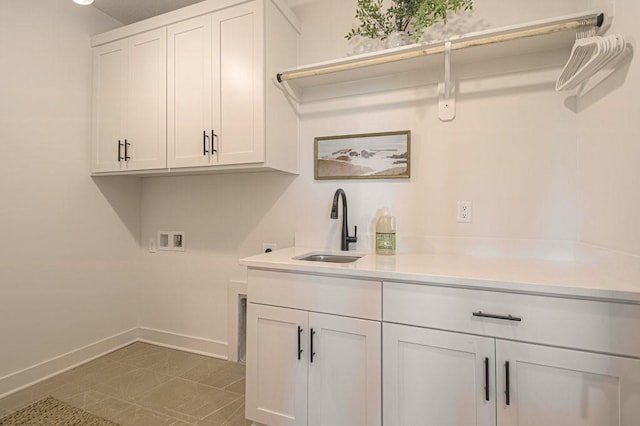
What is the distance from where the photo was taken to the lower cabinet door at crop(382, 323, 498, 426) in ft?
3.55

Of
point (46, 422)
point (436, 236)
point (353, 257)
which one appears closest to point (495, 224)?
point (436, 236)

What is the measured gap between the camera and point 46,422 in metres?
1.56

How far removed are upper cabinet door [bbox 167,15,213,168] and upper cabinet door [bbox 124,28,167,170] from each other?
0.19ft

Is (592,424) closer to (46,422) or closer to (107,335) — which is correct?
(46,422)

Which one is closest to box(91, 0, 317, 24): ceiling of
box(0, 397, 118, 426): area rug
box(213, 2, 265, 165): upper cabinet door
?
box(213, 2, 265, 165): upper cabinet door

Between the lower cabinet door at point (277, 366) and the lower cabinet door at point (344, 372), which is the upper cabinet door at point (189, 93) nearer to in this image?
the lower cabinet door at point (277, 366)

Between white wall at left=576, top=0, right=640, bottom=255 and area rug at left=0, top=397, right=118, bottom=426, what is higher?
white wall at left=576, top=0, right=640, bottom=255

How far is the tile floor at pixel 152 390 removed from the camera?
5.35 ft

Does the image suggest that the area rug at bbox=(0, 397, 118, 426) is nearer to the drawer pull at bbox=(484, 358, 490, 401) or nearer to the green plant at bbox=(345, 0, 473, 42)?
the drawer pull at bbox=(484, 358, 490, 401)

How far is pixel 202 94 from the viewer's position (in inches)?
73.7

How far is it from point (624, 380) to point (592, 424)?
0.62 ft

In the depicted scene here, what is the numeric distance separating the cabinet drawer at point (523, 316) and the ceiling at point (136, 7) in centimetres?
216

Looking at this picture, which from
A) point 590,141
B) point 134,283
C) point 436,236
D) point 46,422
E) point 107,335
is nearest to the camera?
point 590,141

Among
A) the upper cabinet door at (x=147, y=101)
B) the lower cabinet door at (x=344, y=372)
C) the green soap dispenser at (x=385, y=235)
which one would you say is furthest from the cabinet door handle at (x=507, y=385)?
the upper cabinet door at (x=147, y=101)
